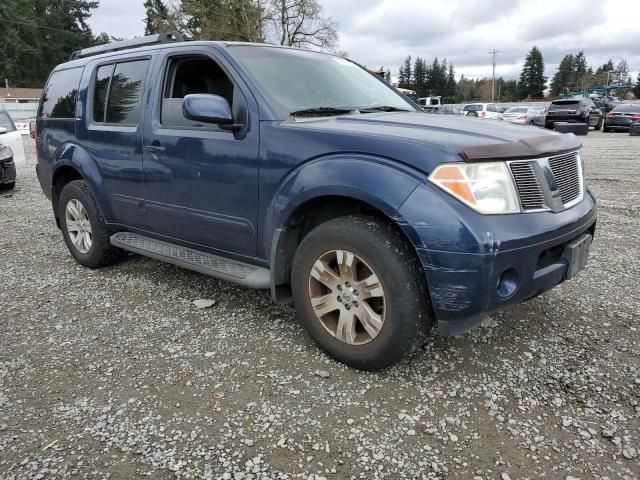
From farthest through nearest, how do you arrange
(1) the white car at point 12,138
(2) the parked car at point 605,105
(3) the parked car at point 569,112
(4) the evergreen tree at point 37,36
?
(4) the evergreen tree at point 37,36 → (2) the parked car at point 605,105 → (3) the parked car at point 569,112 → (1) the white car at point 12,138

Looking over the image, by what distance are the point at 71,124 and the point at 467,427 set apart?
411 cm

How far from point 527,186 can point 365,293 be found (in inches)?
38.4

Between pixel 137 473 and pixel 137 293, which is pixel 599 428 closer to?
pixel 137 473

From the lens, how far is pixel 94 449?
2.26m

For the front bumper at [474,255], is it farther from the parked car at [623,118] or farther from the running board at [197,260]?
the parked car at [623,118]

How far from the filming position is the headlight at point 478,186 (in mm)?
2373

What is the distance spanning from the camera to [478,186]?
239 centimetres

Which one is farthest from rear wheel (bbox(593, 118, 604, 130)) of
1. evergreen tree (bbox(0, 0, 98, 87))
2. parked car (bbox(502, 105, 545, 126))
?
evergreen tree (bbox(0, 0, 98, 87))

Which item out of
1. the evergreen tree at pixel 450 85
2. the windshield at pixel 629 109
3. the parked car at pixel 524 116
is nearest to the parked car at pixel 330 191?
the parked car at pixel 524 116

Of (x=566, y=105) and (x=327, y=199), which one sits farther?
(x=566, y=105)


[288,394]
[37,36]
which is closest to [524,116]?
[288,394]

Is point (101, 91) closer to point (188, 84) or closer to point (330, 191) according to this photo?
point (188, 84)

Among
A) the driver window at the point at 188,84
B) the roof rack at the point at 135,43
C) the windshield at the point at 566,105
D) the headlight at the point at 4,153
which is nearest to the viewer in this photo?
the driver window at the point at 188,84

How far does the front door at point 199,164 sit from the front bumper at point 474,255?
1.17 meters
